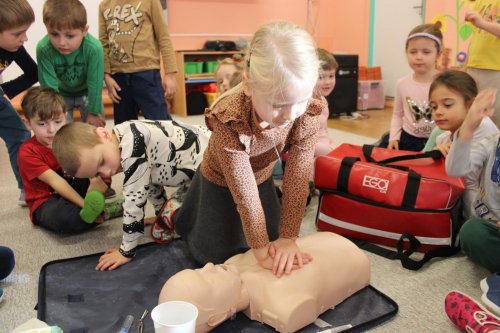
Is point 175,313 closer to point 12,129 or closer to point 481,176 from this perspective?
point 481,176

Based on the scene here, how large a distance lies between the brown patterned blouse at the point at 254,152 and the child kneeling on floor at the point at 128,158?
283 mm

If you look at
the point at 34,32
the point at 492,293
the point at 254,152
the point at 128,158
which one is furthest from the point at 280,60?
the point at 34,32

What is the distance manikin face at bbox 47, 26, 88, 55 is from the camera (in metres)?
1.77

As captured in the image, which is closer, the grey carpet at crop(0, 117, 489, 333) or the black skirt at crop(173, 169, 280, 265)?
the grey carpet at crop(0, 117, 489, 333)

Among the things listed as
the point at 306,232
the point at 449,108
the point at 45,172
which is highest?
the point at 449,108

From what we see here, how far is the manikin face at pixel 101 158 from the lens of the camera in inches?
50.0

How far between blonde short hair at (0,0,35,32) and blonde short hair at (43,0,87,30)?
104 mm

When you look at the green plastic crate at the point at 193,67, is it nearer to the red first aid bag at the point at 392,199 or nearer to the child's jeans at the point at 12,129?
the child's jeans at the point at 12,129

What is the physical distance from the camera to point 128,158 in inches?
51.7

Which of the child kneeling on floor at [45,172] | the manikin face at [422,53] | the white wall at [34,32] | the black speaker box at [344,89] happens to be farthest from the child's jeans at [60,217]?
the black speaker box at [344,89]

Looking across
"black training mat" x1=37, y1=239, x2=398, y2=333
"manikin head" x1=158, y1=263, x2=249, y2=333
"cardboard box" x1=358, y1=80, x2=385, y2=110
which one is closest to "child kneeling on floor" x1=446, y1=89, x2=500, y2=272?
"black training mat" x1=37, y1=239, x2=398, y2=333

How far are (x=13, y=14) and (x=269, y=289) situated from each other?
1.38 metres

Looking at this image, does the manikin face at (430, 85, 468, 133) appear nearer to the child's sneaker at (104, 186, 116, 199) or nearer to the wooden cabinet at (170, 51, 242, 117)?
the child's sneaker at (104, 186, 116, 199)

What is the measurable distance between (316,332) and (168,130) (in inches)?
32.5
